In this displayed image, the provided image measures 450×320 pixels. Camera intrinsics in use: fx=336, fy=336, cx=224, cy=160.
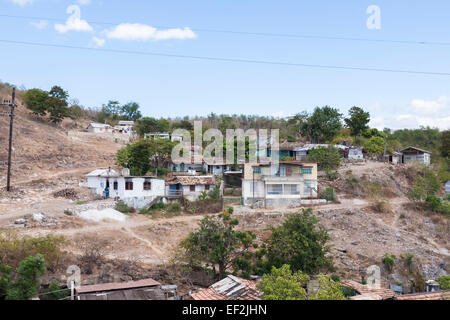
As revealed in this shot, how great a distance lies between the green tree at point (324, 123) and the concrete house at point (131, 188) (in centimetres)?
2804

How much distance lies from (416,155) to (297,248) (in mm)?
35854

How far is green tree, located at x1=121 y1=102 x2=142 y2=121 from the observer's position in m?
73.7

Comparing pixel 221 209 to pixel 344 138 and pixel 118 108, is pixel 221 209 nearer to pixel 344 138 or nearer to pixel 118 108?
pixel 344 138

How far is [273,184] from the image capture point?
29.2 meters

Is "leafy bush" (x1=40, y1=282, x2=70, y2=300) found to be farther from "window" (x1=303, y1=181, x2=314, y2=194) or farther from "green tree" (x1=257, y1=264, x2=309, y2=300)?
"window" (x1=303, y1=181, x2=314, y2=194)

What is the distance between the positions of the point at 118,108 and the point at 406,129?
205ft

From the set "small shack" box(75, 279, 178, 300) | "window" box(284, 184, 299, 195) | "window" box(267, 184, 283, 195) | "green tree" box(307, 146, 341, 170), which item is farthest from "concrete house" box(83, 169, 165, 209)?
"green tree" box(307, 146, 341, 170)

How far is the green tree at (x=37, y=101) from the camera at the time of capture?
46156 mm

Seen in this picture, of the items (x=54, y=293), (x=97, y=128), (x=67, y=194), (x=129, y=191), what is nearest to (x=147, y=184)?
(x=129, y=191)

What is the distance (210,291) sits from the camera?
1410 centimetres

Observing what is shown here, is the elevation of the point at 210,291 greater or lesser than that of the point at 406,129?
lesser
